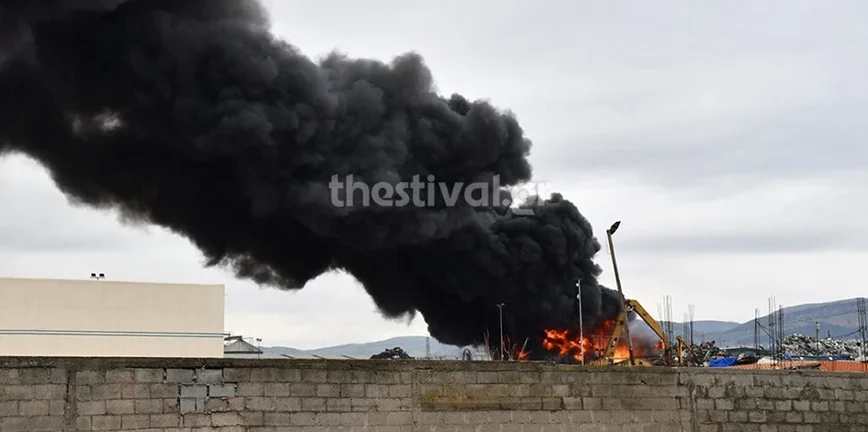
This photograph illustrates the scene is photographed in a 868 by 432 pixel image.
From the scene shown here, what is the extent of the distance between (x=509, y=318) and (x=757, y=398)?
33.3 meters

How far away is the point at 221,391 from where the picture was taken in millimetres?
11352

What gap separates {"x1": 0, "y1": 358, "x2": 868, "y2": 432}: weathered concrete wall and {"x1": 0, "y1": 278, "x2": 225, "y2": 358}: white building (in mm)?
23537

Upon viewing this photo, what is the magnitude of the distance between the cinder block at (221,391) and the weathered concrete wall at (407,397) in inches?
0.5

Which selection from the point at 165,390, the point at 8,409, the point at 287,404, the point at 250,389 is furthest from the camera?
the point at 287,404

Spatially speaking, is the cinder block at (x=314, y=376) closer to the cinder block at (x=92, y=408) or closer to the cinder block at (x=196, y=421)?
the cinder block at (x=196, y=421)

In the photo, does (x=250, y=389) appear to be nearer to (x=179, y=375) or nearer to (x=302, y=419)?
(x=302, y=419)

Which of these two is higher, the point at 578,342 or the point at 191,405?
the point at 578,342

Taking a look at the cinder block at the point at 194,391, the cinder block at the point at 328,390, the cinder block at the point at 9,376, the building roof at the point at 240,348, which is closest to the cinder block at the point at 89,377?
the cinder block at the point at 9,376

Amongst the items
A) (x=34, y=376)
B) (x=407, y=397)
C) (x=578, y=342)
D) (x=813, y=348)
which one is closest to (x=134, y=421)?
(x=34, y=376)

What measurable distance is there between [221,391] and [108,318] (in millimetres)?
25353

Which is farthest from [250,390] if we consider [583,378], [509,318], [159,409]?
[509,318]

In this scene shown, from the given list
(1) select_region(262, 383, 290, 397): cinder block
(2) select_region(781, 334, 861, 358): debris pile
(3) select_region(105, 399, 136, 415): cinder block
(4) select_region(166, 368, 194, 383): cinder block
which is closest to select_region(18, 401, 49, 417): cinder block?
(3) select_region(105, 399, 136, 415): cinder block

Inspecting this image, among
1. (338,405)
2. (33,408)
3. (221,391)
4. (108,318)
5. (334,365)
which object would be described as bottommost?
(338,405)

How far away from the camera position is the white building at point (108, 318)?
33844 mm
